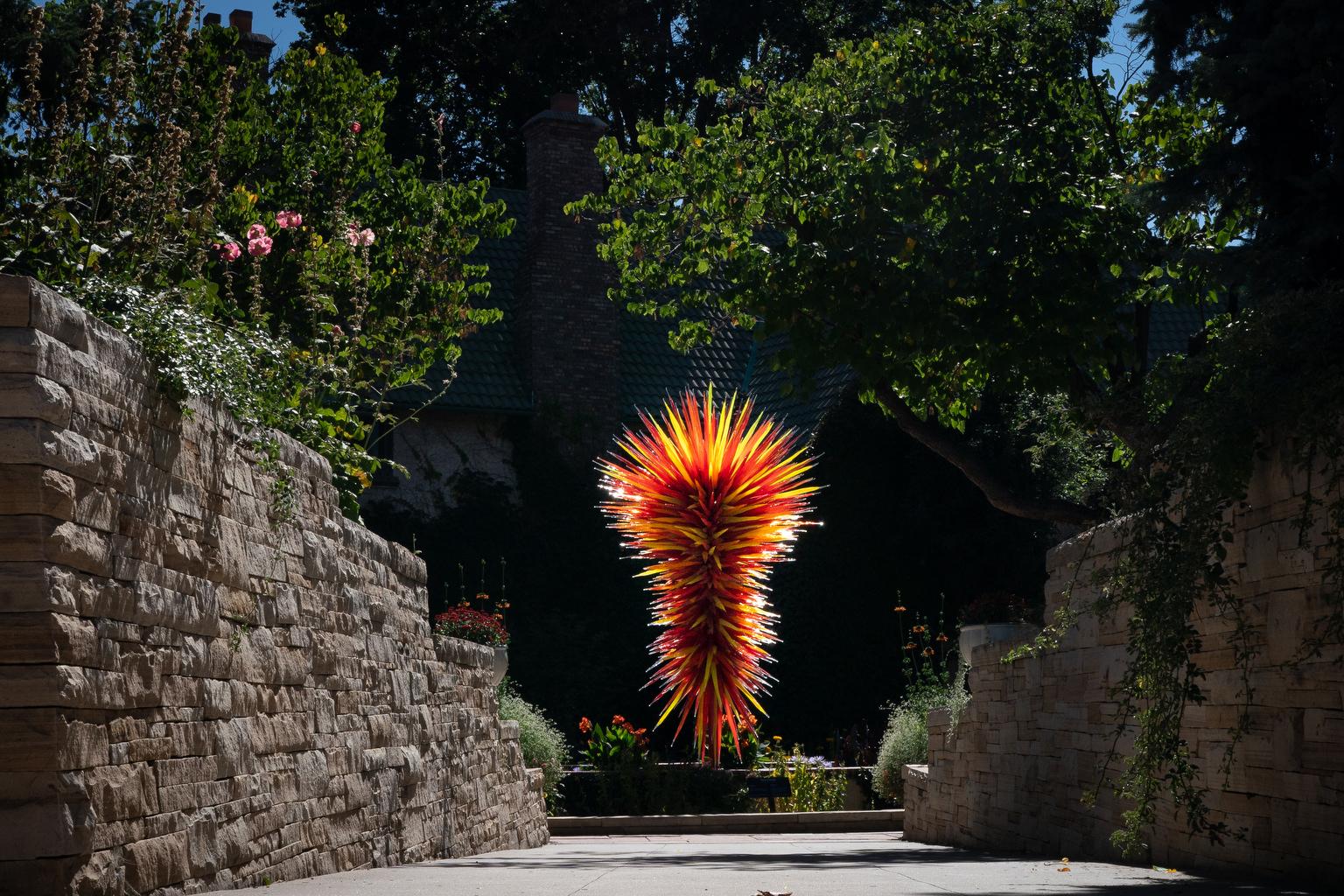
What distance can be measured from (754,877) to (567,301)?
14.5 meters

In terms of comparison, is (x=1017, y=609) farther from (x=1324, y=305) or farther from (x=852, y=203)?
(x=1324, y=305)

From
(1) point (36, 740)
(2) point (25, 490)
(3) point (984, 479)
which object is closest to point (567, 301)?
(3) point (984, 479)

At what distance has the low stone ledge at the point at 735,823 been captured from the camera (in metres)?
16.7

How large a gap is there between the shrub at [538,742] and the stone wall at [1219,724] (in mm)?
6014

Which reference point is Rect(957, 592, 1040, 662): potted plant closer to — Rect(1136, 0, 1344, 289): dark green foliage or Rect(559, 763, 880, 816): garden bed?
Rect(559, 763, 880, 816): garden bed

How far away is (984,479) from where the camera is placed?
13.3 meters

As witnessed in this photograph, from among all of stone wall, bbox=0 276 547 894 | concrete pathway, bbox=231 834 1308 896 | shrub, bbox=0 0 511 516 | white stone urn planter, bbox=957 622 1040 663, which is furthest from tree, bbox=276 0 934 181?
stone wall, bbox=0 276 547 894

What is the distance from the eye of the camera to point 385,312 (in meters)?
14.2

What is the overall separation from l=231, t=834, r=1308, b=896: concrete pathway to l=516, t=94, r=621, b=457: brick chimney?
34.5 ft

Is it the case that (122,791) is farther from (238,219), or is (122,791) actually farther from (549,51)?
(549,51)

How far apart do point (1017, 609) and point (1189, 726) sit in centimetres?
729

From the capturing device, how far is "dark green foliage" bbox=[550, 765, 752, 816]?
17609 mm

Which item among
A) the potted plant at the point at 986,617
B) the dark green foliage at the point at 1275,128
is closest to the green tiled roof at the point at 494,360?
the potted plant at the point at 986,617

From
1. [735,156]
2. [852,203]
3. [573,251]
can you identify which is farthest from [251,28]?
[852,203]
